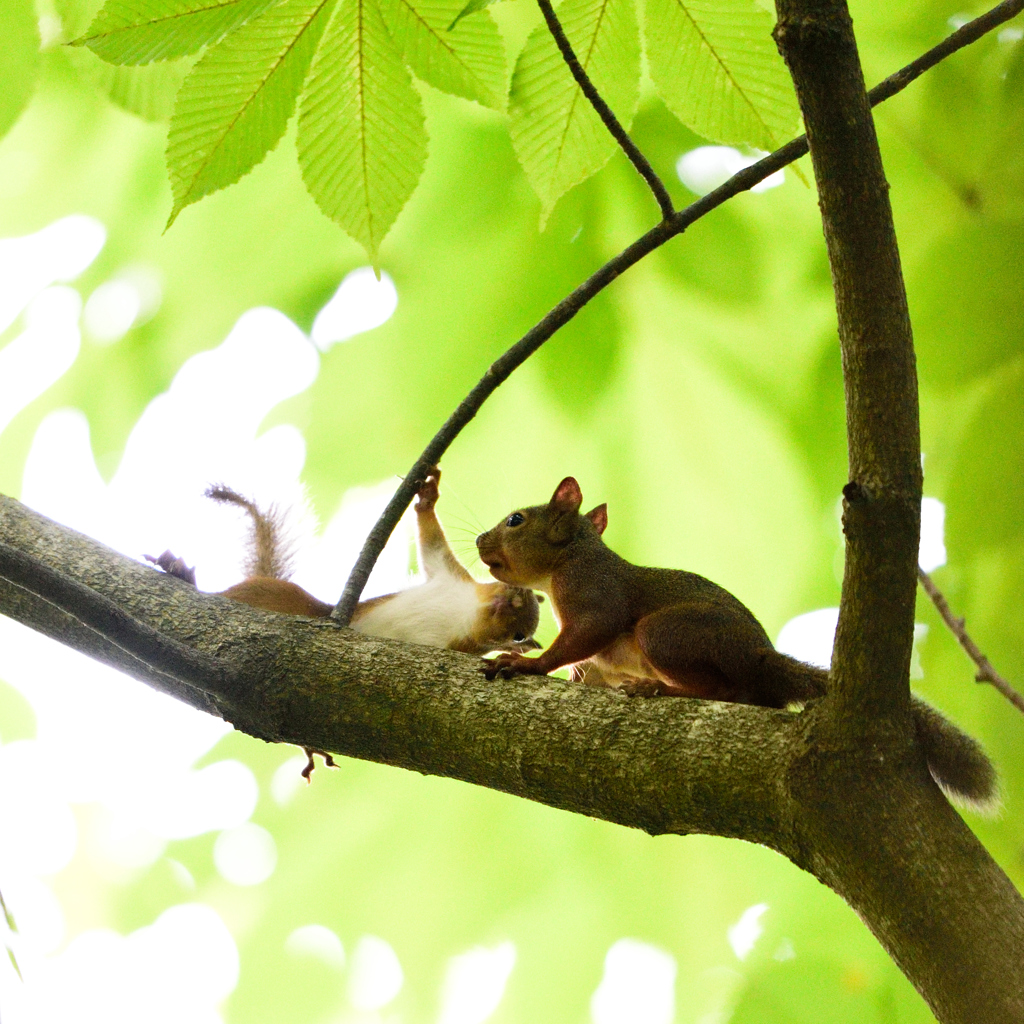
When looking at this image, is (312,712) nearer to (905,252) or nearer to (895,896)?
(895,896)

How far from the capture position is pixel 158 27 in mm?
1656

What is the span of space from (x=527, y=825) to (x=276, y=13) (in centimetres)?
240

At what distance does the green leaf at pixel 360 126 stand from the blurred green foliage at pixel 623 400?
1.12 m

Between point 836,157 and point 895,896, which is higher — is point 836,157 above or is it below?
above

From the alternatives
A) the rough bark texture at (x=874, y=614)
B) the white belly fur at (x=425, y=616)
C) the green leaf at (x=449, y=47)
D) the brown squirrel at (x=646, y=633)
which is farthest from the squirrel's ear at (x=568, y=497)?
the rough bark texture at (x=874, y=614)

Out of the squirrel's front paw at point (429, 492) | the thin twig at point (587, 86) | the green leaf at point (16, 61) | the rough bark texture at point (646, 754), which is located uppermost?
the green leaf at point (16, 61)

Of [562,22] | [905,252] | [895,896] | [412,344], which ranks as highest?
[905,252]

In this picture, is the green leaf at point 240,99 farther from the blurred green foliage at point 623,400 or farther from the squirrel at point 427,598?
the blurred green foliage at point 623,400

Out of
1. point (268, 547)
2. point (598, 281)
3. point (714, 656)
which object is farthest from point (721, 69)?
point (268, 547)

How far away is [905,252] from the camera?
272 centimetres

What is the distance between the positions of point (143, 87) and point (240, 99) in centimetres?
59

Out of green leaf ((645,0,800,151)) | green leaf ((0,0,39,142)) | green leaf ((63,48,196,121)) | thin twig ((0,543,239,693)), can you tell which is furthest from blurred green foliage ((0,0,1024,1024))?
thin twig ((0,543,239,693))

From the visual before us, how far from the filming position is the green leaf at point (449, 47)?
1.79 metres

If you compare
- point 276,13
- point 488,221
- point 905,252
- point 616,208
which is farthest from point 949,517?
point 276,13
